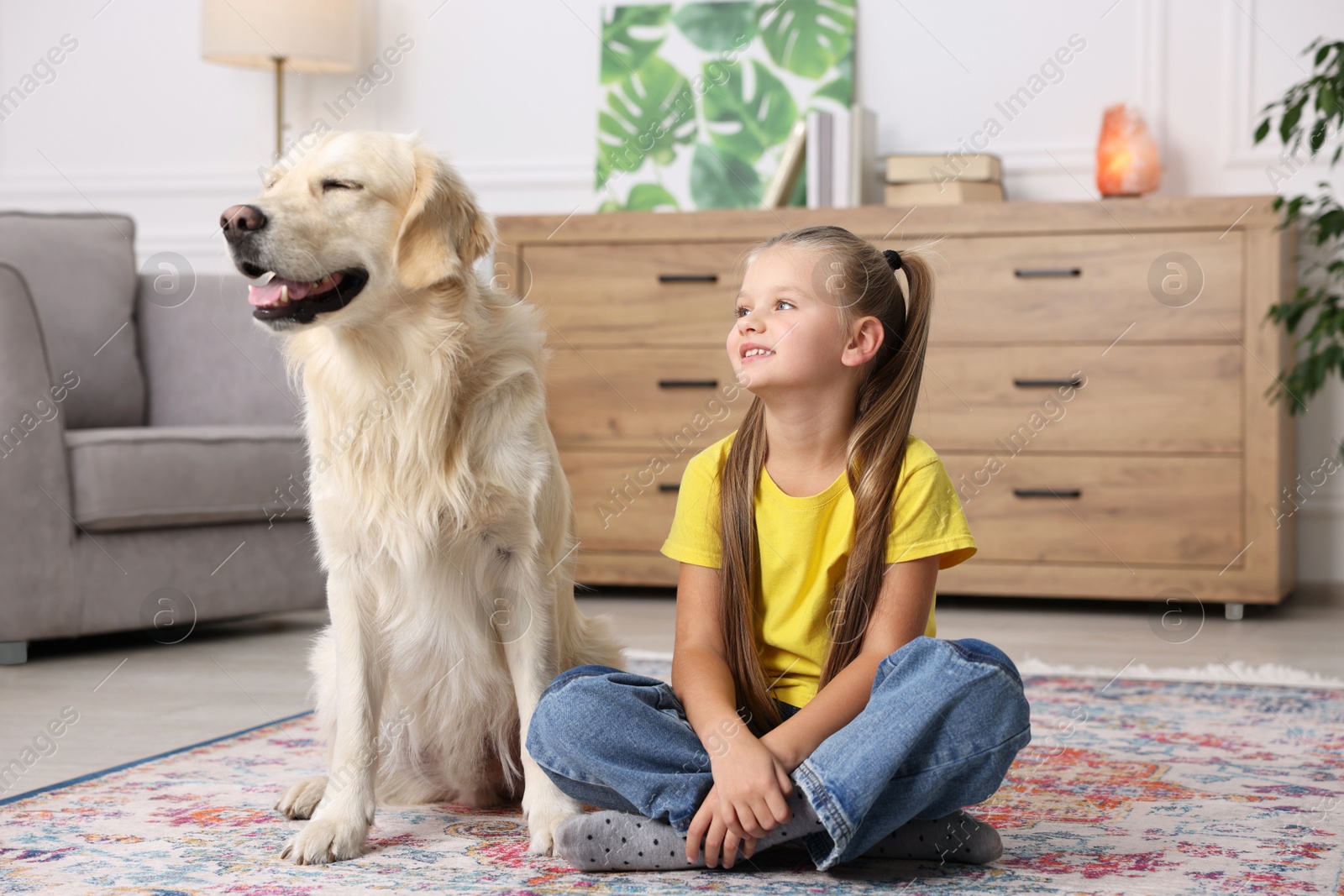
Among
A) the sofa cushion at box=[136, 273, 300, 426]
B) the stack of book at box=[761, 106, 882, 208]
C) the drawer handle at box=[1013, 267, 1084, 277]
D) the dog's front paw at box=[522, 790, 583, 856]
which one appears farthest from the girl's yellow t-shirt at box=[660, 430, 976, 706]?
the stack of book at box=[761, 106, 882, 208]

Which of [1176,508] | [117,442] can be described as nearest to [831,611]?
[117,442]

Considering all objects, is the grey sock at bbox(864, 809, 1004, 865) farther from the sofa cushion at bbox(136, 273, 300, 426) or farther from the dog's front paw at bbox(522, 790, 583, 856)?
the sofa cushion at bbox(136, 273, 300, 426)

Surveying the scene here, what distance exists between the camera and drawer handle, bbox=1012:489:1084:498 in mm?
3561

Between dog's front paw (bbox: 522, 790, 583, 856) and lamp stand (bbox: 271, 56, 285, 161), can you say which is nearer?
dog's front paw (bbox: 522, 790, 583, 856)

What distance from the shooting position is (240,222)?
4.83 ft

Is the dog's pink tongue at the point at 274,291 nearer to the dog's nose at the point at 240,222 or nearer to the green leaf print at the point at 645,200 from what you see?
the dog's nose at the point at 240,222

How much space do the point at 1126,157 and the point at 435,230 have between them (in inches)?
106

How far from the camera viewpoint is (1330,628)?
329 centimetres

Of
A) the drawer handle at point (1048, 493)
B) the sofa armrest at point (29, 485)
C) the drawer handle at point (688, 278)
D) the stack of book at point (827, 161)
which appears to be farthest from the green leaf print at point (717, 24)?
the sofa armrest at point (29, 485)

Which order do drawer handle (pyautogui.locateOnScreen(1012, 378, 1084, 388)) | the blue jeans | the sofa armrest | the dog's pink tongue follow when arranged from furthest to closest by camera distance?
drawer handle (pyautogui.locateOnScreen(1012, 378, 1084, 388)) → the sofa armrest → the dog's pink tongue → the blue jeans

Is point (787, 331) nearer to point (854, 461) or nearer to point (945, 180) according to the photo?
point (854, 461)

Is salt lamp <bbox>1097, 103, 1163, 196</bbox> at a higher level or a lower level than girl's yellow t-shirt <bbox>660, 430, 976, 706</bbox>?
higher

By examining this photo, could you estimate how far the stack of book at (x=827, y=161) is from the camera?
3.89 m

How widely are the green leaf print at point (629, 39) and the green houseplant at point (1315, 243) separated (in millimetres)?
1898
